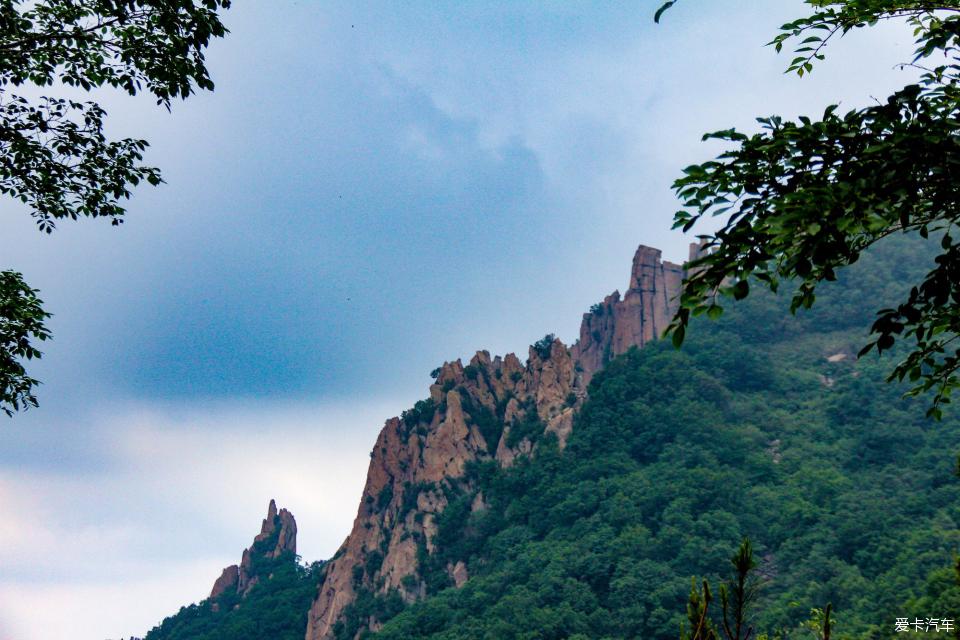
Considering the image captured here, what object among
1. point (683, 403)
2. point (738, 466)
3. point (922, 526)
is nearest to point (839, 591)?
point (922, 526)

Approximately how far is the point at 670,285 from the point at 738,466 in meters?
37.5

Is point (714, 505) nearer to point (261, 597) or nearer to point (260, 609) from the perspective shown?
point (260, 609)

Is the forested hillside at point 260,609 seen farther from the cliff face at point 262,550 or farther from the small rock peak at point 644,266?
the small rock peak at point 644,266

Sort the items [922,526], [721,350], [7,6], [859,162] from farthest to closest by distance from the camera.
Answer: [721,350]
[922,526]
[7,6]
[859,162]

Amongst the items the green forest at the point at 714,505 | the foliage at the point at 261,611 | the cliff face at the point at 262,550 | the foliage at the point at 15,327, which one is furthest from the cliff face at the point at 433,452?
the foliage at the point at 15,327

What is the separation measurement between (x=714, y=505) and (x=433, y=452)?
29.6m

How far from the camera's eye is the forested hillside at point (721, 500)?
5473 cm

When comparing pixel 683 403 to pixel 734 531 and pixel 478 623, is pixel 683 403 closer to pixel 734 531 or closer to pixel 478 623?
pixel 734 531

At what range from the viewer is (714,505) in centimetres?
6850

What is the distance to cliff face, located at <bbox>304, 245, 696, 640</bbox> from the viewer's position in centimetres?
8150

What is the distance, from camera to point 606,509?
73.4 meters

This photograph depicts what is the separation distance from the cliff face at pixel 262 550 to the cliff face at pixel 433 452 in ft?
83.7

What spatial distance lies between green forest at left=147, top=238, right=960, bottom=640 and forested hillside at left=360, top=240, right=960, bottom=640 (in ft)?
0.57

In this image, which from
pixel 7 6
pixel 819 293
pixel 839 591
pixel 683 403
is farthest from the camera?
pixel 819 293
